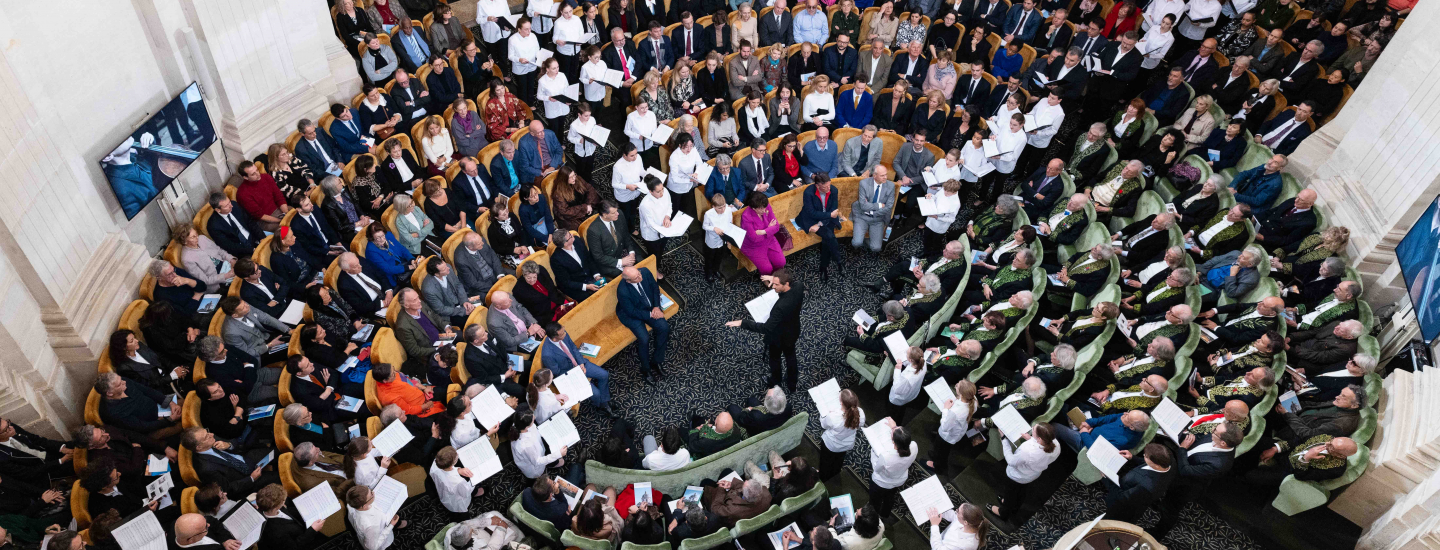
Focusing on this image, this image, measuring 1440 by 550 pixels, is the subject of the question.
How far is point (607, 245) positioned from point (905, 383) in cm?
321

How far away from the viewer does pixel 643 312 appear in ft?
26.1

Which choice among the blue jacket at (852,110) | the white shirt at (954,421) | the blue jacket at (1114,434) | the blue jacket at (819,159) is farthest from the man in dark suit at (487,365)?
the blue jacket at (852,110)

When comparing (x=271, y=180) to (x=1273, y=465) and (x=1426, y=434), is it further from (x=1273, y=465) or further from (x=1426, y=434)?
(x=1426, y=434)

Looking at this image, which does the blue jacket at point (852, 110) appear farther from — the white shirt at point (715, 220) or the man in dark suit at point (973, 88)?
the white shirt at point (715, 220)

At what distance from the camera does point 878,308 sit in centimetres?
916

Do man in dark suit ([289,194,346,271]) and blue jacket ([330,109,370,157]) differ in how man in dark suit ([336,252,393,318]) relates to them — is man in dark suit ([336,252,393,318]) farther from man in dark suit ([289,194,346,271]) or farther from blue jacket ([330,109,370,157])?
blue jacket ([330,109,370,157])

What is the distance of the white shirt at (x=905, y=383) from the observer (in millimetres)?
7020

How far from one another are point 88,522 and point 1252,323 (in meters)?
9.27

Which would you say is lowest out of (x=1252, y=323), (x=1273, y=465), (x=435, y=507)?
(x=435, y=507)

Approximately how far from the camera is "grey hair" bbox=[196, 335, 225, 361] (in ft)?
21.7

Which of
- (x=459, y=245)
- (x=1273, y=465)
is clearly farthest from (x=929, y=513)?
(x=459, y=245)

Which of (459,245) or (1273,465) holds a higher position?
(459,245)

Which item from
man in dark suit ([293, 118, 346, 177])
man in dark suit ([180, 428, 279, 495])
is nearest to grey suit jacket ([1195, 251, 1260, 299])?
man in dark suit ([180, 428, 279, 495])

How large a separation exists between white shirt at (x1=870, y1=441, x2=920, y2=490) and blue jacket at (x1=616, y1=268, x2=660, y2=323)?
2538 millimetres
